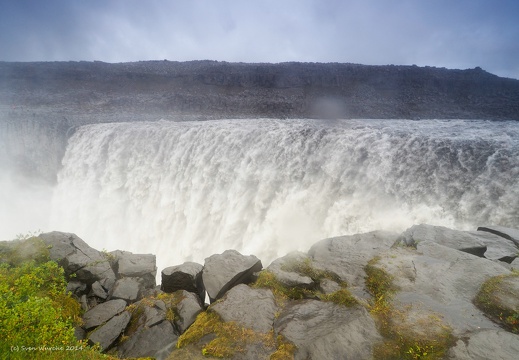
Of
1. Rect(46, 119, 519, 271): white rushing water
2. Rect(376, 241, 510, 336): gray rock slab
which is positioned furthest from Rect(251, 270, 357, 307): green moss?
Rect(46, 119, 519, 271): white rushing water

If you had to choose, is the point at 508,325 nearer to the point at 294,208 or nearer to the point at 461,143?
the point at 294,208

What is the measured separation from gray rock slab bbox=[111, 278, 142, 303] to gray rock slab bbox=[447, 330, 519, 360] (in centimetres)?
727

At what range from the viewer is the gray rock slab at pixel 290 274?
267 inches

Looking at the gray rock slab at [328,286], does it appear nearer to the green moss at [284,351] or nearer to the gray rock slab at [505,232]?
the green moss at [284,351]

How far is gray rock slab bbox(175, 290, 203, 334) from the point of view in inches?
261

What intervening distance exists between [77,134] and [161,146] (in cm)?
1097

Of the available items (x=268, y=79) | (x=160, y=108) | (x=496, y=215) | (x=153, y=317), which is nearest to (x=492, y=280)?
(x=496, y=215)

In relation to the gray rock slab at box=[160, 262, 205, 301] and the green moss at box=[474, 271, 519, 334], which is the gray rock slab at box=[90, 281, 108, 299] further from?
the green moss at box=[474, 271, 519, 334]

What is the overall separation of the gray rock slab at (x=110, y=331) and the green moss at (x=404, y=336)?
556cm

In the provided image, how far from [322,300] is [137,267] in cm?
588

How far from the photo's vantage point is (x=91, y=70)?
4628 cm

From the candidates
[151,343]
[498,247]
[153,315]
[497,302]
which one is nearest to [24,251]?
[153,315]

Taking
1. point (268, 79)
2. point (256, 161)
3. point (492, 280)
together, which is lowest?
point (492, 280)

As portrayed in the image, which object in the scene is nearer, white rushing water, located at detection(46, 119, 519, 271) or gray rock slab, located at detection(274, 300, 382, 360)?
gray rock slab, located at detection(274, 300, 382, 360)
